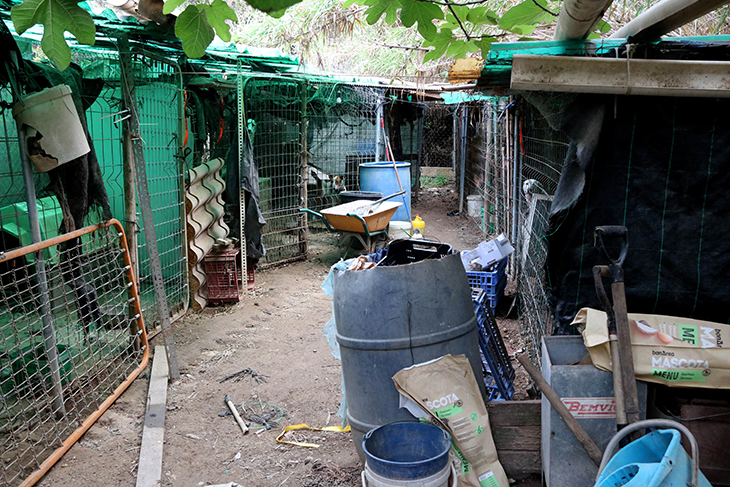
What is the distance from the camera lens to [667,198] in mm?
2721

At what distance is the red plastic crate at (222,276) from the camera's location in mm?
6203

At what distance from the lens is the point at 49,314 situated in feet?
11.5

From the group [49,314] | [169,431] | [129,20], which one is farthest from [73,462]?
[129,20]

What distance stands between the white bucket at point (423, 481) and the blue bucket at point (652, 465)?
0.68 meters

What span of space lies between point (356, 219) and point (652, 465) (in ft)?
19.9

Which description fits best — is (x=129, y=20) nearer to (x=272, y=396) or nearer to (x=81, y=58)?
(x=81, y=58)

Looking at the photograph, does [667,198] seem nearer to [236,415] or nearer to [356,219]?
[236,415]

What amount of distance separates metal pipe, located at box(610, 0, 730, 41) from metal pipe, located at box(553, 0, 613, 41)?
23 cm

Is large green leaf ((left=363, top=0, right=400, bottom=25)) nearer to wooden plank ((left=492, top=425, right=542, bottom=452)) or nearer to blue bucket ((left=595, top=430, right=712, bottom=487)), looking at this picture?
blue bucket ((left=595, top=430, right=712, bottom=487))

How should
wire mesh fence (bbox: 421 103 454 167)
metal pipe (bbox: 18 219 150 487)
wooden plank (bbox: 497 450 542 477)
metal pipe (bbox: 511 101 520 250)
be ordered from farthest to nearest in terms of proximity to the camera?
wire mesh fence (bbox: 421 103 454 167)
metal pipe (bbox: 511 101 520 250)
metal pipe (bbox: 18 219 150 487)
wooden plank (bbox: 497 450 542 477)

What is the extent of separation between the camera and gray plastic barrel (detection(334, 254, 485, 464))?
2.81 metres

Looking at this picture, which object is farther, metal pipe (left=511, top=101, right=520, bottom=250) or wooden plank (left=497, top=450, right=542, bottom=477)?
metal pipe (left=511, top=101, right=520, bottom=250)

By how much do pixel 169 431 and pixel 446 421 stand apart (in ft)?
6.90

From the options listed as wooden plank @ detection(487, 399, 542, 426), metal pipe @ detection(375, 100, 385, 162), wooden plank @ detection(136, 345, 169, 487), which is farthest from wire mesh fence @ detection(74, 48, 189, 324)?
metal pipe @ detection(375, 100, 385, 162)
